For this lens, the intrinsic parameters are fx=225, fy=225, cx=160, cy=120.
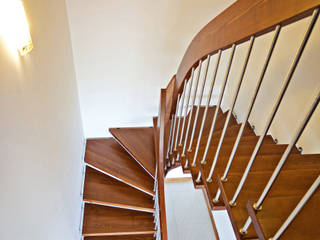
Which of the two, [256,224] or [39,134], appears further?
[39,134]

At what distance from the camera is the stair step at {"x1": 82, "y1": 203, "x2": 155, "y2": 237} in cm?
271

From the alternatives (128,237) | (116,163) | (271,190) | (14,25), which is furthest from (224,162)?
(128,237)

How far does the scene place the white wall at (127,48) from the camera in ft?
7.99

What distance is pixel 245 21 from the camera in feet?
3.16

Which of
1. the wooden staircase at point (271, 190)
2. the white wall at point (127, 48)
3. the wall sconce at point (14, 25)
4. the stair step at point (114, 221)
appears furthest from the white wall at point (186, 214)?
the wall sconce at point (14, 25)

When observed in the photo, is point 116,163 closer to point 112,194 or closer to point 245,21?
point 112,194

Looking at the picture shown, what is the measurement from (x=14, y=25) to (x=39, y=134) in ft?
2.28

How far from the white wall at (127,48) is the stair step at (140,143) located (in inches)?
9.8

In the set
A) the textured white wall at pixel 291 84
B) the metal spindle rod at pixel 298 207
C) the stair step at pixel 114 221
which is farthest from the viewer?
the stair step at pixel 114 221

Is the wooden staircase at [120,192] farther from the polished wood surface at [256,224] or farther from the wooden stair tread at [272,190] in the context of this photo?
the polished wood surface at [256,224]

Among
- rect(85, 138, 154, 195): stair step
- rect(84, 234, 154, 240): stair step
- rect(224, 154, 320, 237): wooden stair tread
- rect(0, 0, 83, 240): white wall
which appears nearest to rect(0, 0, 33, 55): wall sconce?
rect(0, 0, 83, 240): white wall

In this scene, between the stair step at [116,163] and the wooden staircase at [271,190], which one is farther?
the stair step at [116,163]

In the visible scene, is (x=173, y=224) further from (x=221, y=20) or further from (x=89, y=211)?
(x=221, y=20)

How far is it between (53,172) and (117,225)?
52.6 inches
